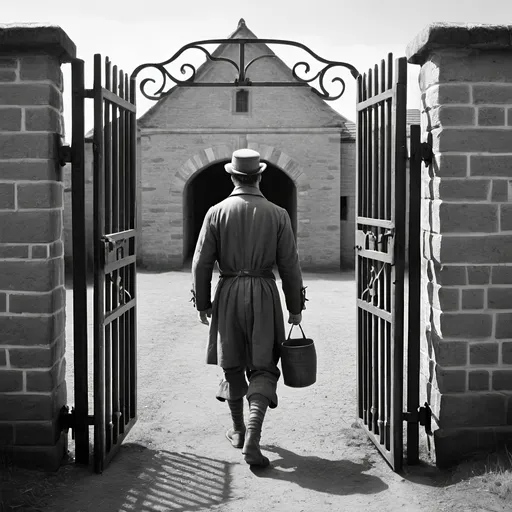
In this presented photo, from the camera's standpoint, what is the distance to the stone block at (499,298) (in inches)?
183

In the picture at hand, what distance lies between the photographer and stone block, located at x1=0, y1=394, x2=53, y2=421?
4.62 m

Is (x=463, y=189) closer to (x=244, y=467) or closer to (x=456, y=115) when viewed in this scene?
(x=456, y=115)

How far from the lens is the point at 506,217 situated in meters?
4.64

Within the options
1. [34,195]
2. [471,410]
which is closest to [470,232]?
[471,410]

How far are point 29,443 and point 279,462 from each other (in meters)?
1.61

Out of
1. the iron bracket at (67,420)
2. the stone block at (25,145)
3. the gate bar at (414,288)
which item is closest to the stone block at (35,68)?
the stone block at (25,145)

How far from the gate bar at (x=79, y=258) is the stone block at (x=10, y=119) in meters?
0.33

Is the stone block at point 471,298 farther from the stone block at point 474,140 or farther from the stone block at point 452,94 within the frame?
the stone block at point 452,94

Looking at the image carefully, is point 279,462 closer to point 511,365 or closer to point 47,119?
point 511,365

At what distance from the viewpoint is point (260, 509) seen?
4172 millimetres

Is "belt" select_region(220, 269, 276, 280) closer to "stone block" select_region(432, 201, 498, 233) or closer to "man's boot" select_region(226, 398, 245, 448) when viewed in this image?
"man's boot" select_region(226, 398, 245, 448)

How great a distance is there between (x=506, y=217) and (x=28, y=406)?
10.4 ft

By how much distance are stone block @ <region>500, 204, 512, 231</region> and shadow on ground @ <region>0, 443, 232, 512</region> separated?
7.61 ft

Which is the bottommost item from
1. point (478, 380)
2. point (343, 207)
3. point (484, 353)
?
point (478, 380)
